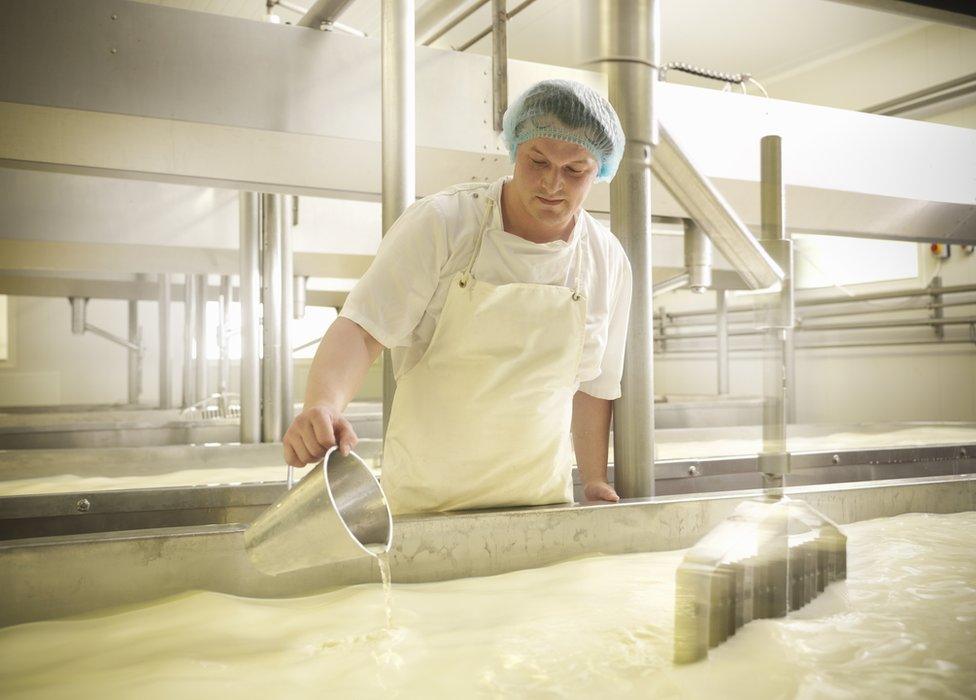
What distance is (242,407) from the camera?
3408 millimetres

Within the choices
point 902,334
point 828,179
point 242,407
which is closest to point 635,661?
point 828,179

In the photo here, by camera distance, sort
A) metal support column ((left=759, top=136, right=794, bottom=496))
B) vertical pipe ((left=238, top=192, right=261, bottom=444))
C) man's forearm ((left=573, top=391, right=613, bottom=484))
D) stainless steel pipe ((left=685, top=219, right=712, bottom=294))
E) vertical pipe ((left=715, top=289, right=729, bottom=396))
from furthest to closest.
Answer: vertical pipe ((left=715, top=289, right=729, bottom=396)), vertical pipe ((left=238, top=192, right=261, bottom=444)), stainless steel pipe ((left=685, top=219, right=712, bottom=294)), man's forearm ((left=573, top=391, right=613, bottom=484)), metal support column ((left=759, top=136, right=794, bottom=496))

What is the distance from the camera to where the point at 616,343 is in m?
1.60

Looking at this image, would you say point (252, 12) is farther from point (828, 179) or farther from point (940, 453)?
point (940, 453)

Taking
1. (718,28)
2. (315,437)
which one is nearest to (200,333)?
(718,28)

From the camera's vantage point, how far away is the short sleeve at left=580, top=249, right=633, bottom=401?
62.4 inches

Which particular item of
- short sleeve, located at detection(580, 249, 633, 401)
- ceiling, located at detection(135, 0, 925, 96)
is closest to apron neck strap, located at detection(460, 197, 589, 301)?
short sleeve, located at detection(580, 249, 633, 401)

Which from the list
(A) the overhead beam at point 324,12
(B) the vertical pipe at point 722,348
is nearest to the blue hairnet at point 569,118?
(A) the overhead beam at point 324,12

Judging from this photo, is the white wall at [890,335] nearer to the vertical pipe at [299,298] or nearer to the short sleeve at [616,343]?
the vertical pipe at [299,298]

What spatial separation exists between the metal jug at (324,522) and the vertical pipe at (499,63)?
121 centimetres

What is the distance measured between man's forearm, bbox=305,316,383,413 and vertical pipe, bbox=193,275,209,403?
501 cm

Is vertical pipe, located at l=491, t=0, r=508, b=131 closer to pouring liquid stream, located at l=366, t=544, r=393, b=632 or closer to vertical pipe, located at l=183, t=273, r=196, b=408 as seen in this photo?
pouring liquid stream, located at l=366, t=544, r=393, b=632

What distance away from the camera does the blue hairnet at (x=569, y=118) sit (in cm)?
131

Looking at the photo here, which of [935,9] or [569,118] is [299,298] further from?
[935,9]
